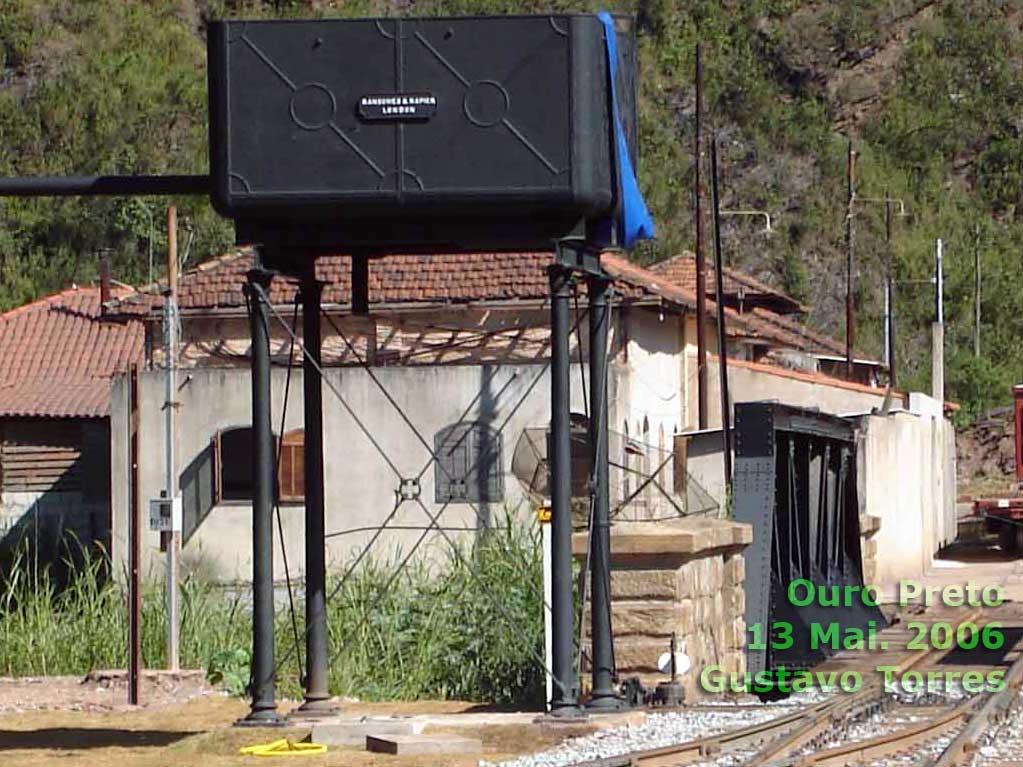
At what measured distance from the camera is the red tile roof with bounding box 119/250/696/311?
116ft

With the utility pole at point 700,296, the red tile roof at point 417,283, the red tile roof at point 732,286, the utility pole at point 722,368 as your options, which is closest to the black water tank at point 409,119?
the utility pole at point 722,368

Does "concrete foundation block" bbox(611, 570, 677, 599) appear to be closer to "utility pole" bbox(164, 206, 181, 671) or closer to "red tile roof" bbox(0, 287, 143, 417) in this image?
"utility pole" bbox(164, 206, 181, 671)

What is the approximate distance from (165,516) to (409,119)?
9.10 m

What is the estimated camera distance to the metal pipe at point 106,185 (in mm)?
13062

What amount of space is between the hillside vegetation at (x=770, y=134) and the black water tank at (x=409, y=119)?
52509 mm

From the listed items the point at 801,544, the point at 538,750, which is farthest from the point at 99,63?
the point at 538,750

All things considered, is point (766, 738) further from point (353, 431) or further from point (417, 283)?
point (417, 283)

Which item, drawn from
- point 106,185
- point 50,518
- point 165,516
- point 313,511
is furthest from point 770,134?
point 106,185

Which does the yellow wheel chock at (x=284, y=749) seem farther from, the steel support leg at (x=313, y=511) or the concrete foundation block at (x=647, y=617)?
the concrete foundation block at (x=647, y=617)

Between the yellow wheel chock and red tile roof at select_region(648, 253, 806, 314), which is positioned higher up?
red tile roof at select_region(648, 253, 806, 314)

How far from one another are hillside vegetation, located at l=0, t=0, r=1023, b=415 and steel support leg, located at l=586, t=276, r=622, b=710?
51850 mm

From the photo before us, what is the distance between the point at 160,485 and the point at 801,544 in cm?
1573

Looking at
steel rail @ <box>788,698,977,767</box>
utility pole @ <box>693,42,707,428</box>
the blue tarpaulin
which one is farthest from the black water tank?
utility pole @ <box>693,42,707,428</box>

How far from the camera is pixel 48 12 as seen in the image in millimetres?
93562
